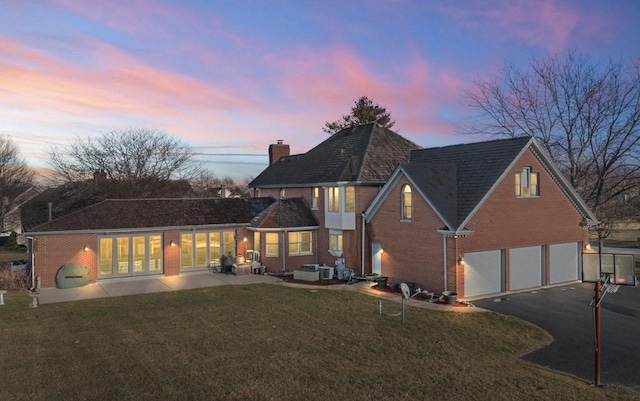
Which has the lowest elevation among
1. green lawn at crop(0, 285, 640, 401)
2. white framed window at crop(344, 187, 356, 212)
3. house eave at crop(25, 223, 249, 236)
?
green lawn at crop(0, 285, 640, 401)

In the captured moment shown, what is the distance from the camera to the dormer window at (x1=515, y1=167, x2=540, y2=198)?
2231 cm

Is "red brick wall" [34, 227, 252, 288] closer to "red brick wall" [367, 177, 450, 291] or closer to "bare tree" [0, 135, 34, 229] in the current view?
"red brick wall" [367, 177, 450, 291]

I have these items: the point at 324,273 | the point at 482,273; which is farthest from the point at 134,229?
the point at 482,273

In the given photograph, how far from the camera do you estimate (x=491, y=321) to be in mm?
16078

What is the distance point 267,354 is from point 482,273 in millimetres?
12703

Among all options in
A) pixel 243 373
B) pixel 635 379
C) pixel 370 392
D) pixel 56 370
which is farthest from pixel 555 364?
pixel 56 370

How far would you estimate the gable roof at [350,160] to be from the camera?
26.3 meters

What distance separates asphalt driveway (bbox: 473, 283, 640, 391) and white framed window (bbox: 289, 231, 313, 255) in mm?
11623

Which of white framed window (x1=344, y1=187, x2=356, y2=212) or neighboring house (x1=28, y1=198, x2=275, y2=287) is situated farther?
white framed window (x1=344, y1=187, x2=356, y2=212)

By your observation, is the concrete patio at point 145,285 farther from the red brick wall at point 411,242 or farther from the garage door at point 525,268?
the garage door at point 525,268

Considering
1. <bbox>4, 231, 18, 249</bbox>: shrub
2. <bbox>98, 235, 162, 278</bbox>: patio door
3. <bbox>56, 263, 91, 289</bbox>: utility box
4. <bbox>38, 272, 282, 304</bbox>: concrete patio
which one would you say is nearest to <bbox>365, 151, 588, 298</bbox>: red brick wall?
<bbox>38, 272, 282, 304</bbox>: concrete patio

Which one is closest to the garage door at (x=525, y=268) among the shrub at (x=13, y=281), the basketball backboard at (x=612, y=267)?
the basketball backboard at (x=612, y=267)

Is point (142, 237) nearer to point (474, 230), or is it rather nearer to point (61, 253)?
point (61, 253)

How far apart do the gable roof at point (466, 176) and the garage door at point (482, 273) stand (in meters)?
1.89
